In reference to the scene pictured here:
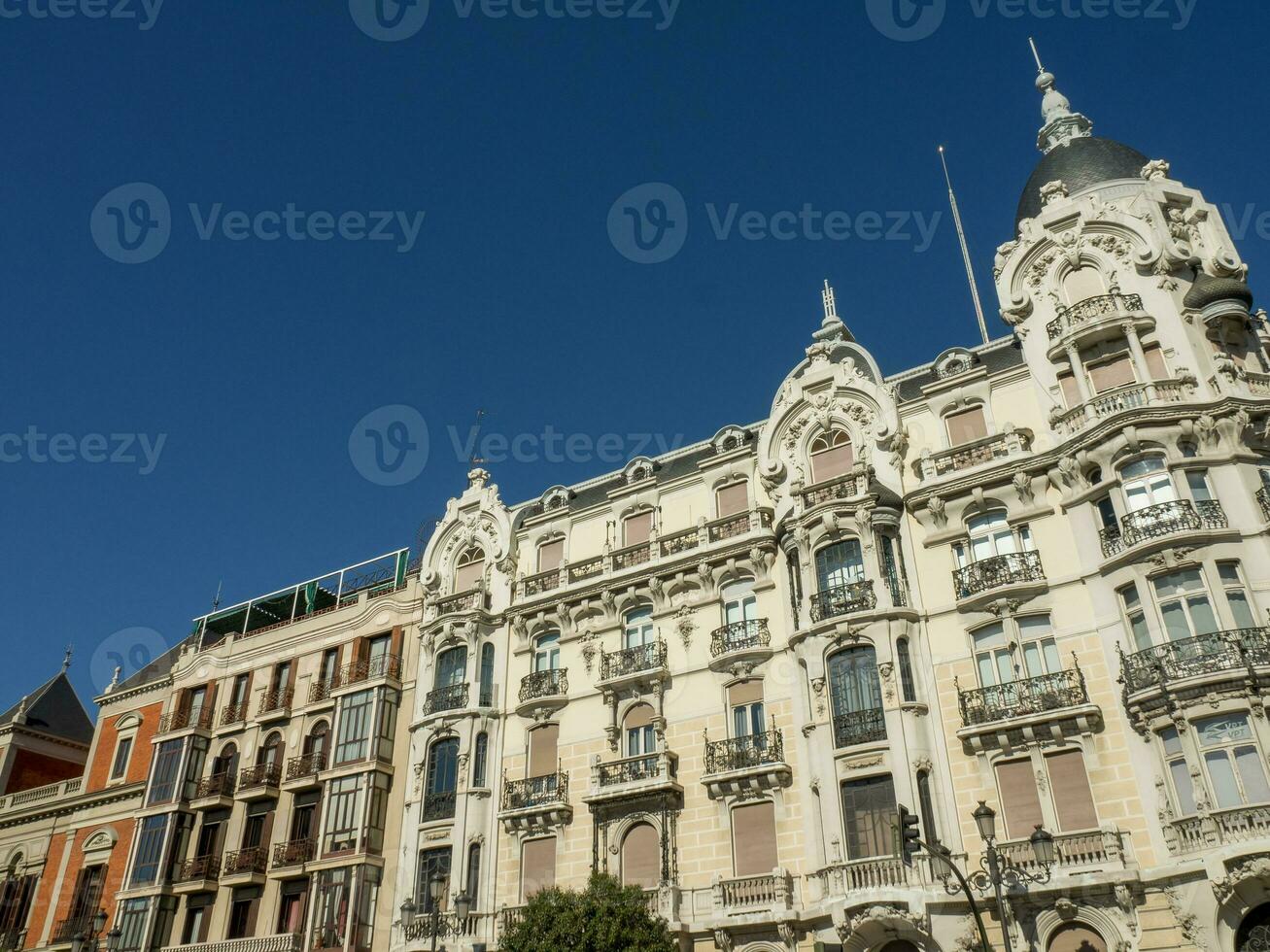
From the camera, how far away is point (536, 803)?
32031 mm

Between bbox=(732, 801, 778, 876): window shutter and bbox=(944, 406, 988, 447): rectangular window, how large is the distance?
12161 mm

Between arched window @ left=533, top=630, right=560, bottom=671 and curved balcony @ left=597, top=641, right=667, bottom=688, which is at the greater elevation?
arched window @ left=533, top=630, right=560, bottom=671

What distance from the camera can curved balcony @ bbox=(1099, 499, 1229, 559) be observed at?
24984 millimetres

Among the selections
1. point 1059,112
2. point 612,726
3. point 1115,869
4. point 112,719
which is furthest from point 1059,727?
point 112,719

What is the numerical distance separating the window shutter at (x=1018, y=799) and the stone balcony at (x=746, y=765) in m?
5.76

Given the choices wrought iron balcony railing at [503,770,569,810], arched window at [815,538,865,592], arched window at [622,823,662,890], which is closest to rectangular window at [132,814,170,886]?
wrought iron balcony railing at [503,770,569,810]

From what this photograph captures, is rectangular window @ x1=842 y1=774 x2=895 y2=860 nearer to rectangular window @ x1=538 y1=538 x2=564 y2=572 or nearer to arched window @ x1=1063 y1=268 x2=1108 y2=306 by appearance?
rectangular window @ x1=538 y1=538 x2=564 y2=572

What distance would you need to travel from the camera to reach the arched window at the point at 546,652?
116ft

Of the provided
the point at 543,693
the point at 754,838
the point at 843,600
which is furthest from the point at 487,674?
the point at 843,600

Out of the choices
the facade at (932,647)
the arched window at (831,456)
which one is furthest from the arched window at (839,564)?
the arched window at (831,456)

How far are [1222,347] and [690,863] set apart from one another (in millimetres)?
20647

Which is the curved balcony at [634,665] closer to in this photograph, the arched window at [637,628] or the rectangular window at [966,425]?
the arched window at [637,628]

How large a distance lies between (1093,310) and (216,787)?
3478 centimetres

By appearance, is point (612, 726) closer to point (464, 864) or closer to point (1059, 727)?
point (464, 864)
